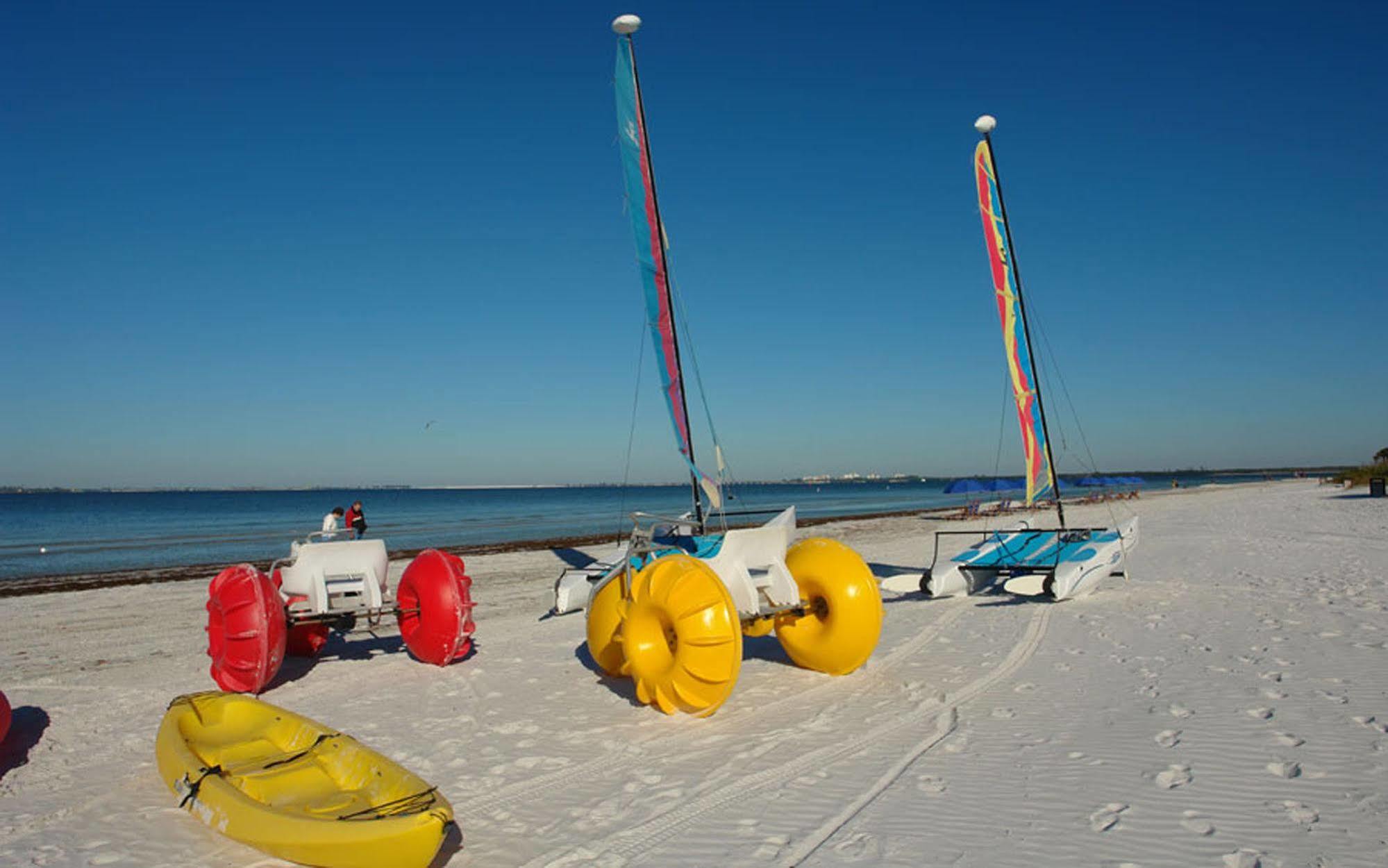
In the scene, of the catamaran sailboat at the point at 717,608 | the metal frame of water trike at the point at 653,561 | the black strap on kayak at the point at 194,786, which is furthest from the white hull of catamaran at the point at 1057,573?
the black strap on kayak at the point at 194,786

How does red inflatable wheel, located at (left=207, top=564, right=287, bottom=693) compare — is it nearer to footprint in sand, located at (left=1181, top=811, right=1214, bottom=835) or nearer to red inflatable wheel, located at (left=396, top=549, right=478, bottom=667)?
red inflatable wheel, located at (left=396, top=549, right=478, bottom=667)

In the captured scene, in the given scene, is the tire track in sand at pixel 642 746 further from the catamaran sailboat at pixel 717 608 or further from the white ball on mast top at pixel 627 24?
the white ball on mast top at pixel 627 24

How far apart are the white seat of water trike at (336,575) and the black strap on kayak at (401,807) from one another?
437cm

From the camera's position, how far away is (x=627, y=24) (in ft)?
37.7

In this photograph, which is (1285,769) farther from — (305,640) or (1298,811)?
(305,640)

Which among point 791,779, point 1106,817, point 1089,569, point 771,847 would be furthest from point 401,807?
point 1089,569

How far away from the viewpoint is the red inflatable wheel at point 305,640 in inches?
349

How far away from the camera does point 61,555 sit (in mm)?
26172

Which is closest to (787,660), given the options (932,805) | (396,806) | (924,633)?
(924,633)

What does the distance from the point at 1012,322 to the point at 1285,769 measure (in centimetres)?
1016

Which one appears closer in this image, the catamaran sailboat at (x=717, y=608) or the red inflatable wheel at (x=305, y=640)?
the catamaran sailboat at (x=717, y=608)

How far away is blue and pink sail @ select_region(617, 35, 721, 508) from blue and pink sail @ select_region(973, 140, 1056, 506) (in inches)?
232

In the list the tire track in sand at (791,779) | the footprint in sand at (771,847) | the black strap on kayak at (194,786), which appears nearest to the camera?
the footprint in sand at (771,847)

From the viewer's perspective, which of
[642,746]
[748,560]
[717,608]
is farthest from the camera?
[748,560]
